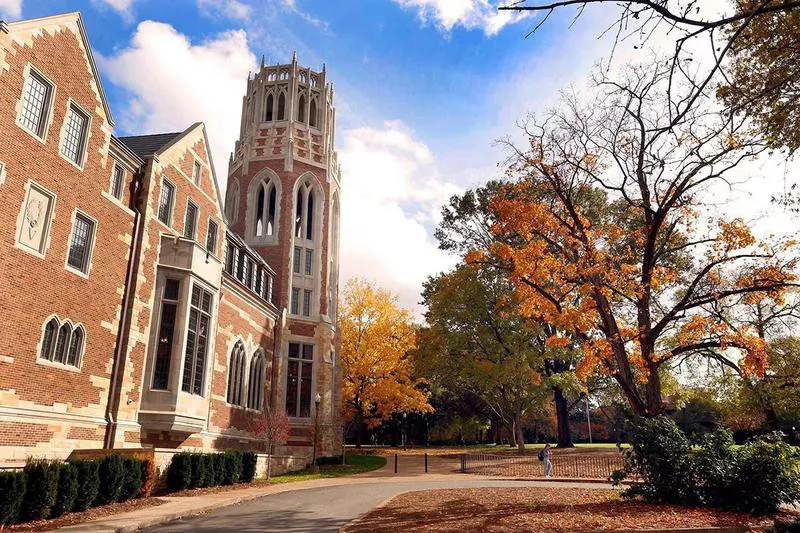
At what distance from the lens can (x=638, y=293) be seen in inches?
646

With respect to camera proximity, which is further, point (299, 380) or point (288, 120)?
point (288, 120)

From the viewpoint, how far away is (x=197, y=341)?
811 inches

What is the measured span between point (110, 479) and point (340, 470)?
17580 mm

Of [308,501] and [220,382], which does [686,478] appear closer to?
[308,501]

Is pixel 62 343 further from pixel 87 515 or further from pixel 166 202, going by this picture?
pixel 166 202

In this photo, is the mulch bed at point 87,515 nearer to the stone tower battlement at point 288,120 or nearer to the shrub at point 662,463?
the shrub at point 662,463

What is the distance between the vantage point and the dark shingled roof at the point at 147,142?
20622mm

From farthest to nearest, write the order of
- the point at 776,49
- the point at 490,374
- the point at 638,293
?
1. the point at 490,374
2. the point at 638,293
3. the point at 776,49

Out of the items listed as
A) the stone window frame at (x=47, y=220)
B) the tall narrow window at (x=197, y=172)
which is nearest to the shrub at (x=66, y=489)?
the stone window frame at (x=47, y=220)

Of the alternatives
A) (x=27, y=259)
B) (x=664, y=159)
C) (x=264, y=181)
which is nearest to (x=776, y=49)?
(x=664, y=159)

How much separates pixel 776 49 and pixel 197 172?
2008 cm

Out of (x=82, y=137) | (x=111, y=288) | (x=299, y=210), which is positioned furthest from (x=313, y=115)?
(x=111, y=288)

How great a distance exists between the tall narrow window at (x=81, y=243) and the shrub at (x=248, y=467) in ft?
32.3

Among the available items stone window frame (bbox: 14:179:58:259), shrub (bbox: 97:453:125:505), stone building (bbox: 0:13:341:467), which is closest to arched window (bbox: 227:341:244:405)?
stone building (bbox: 0:13:341:467)
